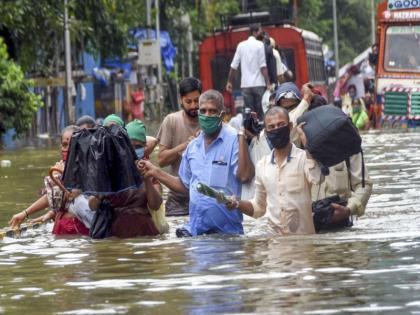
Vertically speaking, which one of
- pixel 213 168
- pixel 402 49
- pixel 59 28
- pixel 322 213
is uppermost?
pixel 59 28

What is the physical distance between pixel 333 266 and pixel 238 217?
7.41ft

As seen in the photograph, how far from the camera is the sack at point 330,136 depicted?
36.9ft

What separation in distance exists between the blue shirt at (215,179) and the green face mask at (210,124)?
0.07 meters

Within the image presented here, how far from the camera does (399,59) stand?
107ft

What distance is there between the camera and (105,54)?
43.3 metres

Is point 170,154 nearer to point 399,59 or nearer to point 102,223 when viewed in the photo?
point 102,223

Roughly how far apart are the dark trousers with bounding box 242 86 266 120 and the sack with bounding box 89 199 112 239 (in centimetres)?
1164

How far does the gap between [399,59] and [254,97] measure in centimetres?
929

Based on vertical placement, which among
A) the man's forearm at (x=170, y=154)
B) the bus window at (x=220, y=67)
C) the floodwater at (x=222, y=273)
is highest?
the bus window at (x=220, y=67)

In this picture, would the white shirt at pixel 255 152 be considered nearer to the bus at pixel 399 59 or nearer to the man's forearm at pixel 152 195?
the man's forearm at pixel 152 195

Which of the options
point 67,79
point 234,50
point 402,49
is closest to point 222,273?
point 402,49

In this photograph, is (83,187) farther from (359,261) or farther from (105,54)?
(105,54)

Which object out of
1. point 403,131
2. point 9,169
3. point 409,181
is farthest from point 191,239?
point 403,131

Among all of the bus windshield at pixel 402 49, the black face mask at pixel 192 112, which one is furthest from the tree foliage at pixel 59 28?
the black face mask at pixel 192 112
